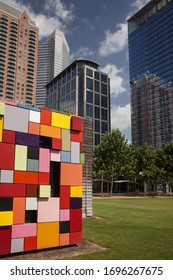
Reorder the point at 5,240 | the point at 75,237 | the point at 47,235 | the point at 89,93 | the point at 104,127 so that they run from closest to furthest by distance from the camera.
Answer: the point at 5,240
the point at 47,235
the point at 75,237
the point at 89,93
the point at 104,127

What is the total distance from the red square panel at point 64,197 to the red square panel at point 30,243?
141 cm

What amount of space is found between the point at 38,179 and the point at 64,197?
1.24m

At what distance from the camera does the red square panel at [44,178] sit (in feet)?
27.5

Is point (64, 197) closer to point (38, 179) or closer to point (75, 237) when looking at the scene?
point (38, 179)

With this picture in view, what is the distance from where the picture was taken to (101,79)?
15512cm

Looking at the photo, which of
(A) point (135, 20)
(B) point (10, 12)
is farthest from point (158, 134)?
(B) point (10, 12)

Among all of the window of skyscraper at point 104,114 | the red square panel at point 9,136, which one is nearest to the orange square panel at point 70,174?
the red square panel at point 9,136

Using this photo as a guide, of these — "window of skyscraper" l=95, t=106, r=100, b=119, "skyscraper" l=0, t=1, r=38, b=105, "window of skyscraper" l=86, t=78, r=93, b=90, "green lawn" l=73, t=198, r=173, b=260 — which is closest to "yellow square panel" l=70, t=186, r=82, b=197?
"green lawn" l=73, t=198, r=173, b=260

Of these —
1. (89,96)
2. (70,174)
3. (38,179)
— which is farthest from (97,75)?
(38,179)

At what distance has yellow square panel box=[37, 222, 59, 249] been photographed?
26.7 ft

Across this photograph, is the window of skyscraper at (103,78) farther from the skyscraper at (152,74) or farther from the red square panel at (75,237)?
the red square panel at (75,237)

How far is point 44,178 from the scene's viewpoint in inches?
335

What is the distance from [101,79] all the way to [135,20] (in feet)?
130
